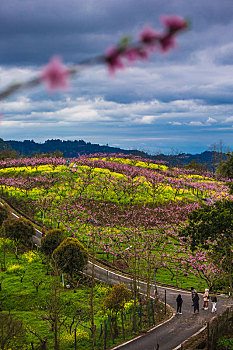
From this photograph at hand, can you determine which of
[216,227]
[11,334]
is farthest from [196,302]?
[11,334]

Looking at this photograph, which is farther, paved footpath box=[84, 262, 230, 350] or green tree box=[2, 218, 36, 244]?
green tree box=[2, 218, 36, 244]

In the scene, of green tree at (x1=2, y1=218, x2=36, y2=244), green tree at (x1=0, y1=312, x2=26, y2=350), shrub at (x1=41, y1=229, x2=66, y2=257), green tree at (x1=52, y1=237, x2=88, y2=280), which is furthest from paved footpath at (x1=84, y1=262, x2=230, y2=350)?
green tree at (x1=2, y1=218, x2=36, y2=244)

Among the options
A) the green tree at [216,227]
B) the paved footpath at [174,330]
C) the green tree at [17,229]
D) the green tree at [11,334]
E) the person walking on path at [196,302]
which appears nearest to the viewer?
the green tree at [11,334]

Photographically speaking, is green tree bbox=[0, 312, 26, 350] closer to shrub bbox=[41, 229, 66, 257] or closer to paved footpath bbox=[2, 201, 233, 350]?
paved footpath bbox=[2, 201, 233, 350]

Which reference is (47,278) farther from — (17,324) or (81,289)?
(17,324)

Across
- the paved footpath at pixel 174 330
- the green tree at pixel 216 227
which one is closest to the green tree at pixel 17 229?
the paved footpath at pixel 174 330

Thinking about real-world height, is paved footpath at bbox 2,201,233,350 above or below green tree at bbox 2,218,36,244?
below

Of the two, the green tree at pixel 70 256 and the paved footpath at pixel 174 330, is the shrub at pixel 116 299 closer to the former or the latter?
the paved footpath at pixel 174 330

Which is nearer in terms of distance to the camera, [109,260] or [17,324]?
[17,324]

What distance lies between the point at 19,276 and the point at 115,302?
14.2 meters

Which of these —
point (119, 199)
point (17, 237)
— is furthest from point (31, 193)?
point (17, 237)

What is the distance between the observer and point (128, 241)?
1783 inches

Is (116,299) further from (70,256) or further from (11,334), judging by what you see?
(70,256)

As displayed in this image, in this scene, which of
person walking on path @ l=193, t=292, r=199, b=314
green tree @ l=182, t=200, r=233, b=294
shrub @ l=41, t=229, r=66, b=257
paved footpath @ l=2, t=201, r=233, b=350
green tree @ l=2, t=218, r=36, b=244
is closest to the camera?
paved footpath @ l=2, t=201, r=233, b=350
